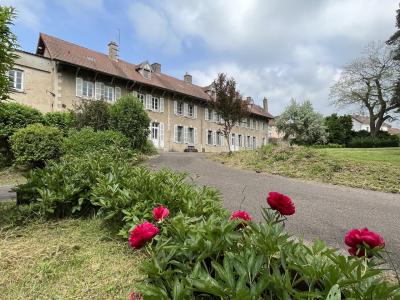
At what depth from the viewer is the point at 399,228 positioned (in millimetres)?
5238

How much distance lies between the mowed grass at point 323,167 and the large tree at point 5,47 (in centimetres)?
838

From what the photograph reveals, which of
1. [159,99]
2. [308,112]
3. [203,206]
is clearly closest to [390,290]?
[203,206]

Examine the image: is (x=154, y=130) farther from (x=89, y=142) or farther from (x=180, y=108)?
(x=89, y=142)

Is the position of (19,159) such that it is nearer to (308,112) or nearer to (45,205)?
(45,205)

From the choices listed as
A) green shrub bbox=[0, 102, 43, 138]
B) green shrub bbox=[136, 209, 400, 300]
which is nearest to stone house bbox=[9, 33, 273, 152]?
green shrub bbox=[0, 102, 43, 138]

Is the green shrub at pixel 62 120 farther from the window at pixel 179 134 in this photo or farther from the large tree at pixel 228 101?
the window at pixel 179 134

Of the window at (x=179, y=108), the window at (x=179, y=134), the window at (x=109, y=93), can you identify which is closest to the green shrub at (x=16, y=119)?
the window at (x=109, y=93)

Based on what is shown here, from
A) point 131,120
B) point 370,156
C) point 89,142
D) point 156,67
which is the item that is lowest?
point 370,156

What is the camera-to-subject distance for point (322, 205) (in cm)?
662

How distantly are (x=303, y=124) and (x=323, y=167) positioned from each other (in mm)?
33994

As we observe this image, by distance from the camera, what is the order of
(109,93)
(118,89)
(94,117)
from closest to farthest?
1. (94,117)
2. (109,93)
3. (118,89)

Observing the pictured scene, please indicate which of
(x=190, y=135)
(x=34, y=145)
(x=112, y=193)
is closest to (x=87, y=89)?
(x=190, y=135)

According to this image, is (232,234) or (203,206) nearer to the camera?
(232,234)

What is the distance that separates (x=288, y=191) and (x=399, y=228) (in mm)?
2916
